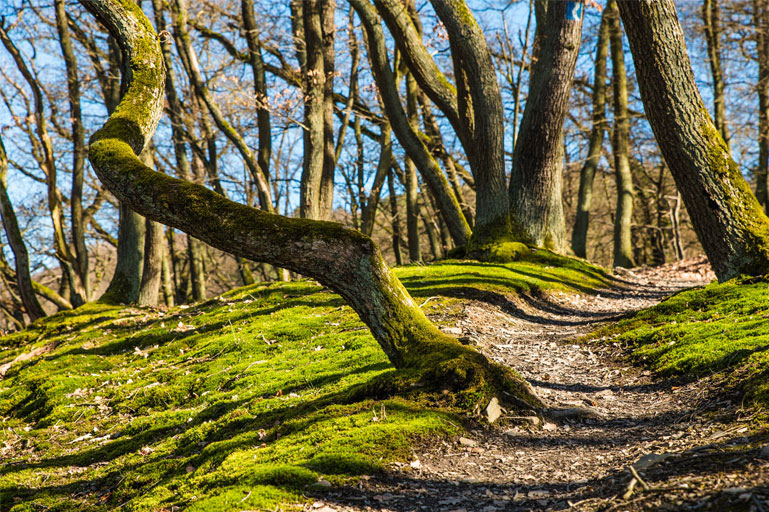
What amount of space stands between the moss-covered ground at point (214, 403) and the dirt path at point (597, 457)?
10.7 inches

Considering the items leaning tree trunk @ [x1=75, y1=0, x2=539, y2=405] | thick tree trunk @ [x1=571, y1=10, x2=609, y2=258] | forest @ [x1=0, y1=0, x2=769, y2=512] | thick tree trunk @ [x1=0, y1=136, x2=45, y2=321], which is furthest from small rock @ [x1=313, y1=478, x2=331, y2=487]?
thick tree trunk @ [x1=571, y1=10, x2=609, y2=258]

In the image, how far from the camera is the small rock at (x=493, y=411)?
4.15 metres

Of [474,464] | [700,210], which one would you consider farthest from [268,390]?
[700,210]

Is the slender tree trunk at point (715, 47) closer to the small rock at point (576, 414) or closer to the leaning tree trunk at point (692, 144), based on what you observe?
the leaning tree trunk at point (692, 144)

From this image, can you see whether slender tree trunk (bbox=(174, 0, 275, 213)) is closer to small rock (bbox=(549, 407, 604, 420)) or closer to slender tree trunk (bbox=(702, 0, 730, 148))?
small rock (bbox=(549, 407, 604, 420))

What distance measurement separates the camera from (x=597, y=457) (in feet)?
11.8

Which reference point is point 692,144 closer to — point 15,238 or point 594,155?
point 594,155

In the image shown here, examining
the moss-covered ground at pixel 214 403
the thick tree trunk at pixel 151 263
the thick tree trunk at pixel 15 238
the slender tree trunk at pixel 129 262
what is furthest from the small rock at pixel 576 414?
the thick tree trunk at pixel 15 238

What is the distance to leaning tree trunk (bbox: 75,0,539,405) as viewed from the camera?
3.93m

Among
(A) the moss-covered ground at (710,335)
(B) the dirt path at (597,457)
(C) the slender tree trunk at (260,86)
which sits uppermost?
(C) the slender tree trunk at (260,86)

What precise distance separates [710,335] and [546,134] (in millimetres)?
6840

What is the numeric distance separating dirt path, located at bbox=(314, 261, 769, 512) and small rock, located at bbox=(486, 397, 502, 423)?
0.11 metres

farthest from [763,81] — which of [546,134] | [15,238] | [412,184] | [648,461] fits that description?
[15,238]

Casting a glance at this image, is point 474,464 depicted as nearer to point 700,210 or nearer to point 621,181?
point 700,210
